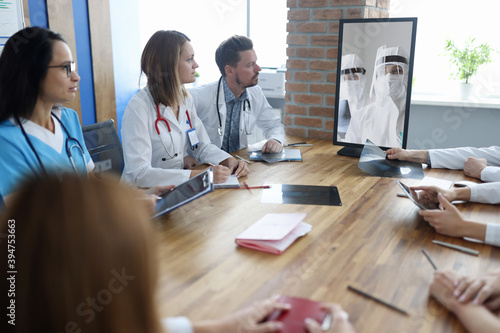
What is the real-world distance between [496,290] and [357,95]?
1.66 m

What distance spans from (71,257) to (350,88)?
2231 millimetres

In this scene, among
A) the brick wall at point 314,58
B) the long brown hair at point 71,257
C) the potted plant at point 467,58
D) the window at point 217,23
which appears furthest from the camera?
the window at point 217,23

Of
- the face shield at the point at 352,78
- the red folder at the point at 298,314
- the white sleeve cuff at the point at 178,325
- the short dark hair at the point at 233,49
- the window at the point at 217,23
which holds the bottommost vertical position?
the red folder at the point at 298,314

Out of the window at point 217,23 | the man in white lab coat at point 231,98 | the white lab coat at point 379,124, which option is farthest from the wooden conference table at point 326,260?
the window at point 217,23

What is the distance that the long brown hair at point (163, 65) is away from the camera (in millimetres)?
2287

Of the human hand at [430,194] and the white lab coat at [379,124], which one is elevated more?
the white lab coat at [379,124]

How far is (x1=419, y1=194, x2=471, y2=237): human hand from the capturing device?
4.65ft

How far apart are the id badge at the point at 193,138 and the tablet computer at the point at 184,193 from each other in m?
0.79

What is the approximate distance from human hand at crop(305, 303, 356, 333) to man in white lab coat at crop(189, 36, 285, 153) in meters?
1.92

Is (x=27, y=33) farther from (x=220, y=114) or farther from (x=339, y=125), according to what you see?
(x=339, y=125)

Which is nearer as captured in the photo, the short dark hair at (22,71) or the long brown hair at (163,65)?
the short dark hair at (22,71)

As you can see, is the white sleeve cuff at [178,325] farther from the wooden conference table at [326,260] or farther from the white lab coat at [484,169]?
the white lab coat at [484,169]

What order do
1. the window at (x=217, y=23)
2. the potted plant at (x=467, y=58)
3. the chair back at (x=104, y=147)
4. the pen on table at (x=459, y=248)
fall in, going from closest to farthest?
the pen on table at (x=459, y=248), the chair back at (x=104, y=147), the potted plant at (x=467, y=58), the window at (x=217, y=23)

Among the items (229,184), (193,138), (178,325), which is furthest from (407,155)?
(178,325)
